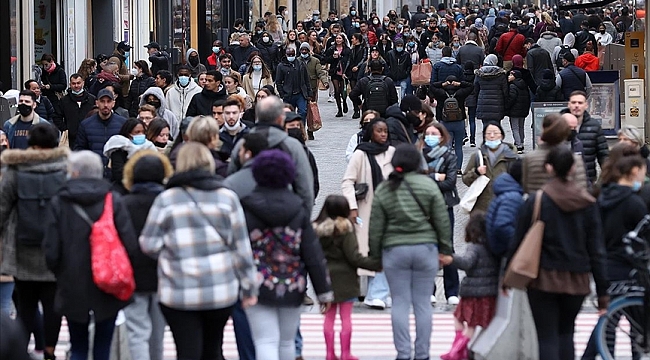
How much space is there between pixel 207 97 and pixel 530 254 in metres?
8.32

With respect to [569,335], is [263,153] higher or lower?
higher

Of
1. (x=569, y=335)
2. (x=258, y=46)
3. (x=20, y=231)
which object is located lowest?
(x=569, y=335)

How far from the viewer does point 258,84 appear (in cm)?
2267

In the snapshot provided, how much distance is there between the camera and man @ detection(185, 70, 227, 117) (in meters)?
16.4

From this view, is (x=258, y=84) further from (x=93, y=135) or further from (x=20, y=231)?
(x=20, y=231)

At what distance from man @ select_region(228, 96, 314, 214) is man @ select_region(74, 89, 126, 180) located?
168 inches

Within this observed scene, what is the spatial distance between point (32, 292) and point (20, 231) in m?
0.42

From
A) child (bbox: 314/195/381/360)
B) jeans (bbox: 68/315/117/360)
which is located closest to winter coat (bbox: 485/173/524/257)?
child (bbox: 314/195/381/360)

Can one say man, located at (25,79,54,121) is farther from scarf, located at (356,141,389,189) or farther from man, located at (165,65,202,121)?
scarf, located at (356,141,389,189)

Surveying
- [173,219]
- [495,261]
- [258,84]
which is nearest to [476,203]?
[495,261]

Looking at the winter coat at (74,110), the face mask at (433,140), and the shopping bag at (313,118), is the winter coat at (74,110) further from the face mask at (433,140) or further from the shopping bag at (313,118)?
the shopping bag at (313,118)

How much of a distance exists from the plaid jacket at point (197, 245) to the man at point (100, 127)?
19.8 feet

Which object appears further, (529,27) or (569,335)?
(529,27)

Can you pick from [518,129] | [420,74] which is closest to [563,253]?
[518,129]
